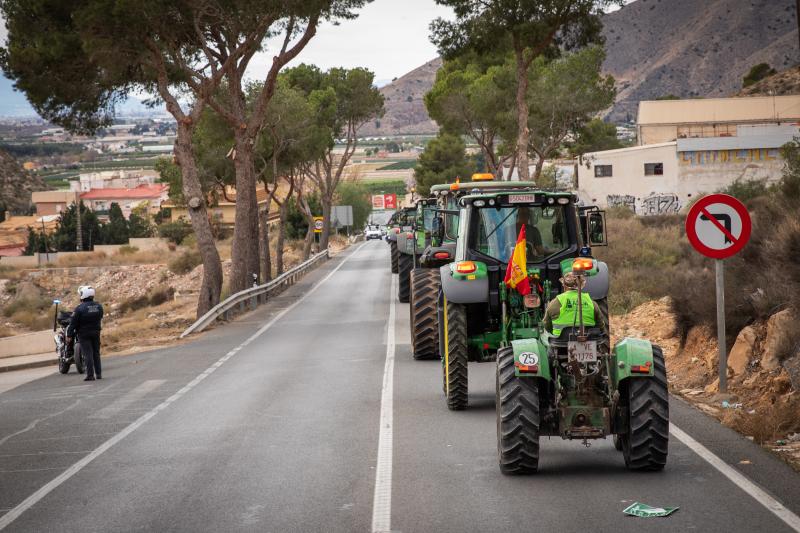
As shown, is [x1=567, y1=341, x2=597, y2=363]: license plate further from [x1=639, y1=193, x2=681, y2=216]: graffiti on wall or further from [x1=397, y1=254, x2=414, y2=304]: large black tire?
[x1=639, y1=193, x2=681, y2=216]: graffiti on wall

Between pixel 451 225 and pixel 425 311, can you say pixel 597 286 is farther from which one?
pixel 451 225

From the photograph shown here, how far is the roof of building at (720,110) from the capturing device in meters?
79.1

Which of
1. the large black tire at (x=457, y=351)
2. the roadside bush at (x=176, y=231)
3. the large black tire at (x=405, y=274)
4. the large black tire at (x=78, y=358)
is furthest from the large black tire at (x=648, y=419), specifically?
the roadside bush at (x=176, y=231)

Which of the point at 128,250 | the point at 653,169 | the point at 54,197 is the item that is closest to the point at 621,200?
the point at 653,169

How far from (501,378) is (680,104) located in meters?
78.1

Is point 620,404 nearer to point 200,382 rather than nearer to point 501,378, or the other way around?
point 501,378

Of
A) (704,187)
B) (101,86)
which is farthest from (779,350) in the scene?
(704,187)

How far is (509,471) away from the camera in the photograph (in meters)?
10.1

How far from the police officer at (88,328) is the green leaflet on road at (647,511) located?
13.4 meters

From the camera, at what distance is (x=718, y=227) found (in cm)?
1327

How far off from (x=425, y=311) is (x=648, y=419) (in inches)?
343

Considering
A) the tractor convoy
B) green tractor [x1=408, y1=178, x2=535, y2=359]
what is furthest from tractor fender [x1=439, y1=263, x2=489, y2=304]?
green tractor [x1=408, y1=178, x2=535, y2=359]

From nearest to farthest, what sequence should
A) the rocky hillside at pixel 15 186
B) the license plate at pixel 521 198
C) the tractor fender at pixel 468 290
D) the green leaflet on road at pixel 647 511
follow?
the green leaflet on road at pixel 647 511 → the license plate at pixel 521 198 → the tractor fender at pixel 468 290 → the rocky hillside at pixel 15 186

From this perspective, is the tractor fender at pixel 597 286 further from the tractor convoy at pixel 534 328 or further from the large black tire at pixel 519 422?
the large black tire at pixel 519 422
